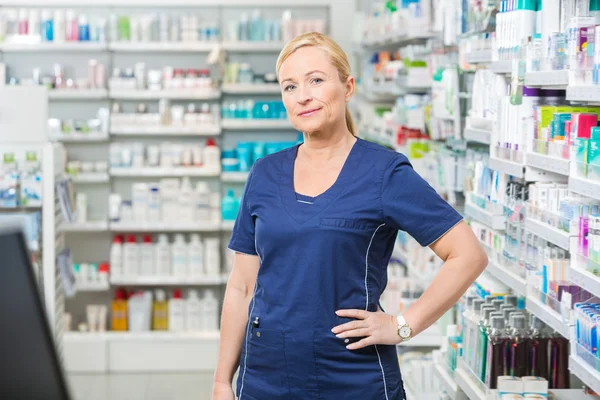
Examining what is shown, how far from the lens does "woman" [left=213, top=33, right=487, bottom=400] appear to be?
2.23 meters

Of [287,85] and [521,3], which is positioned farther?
[521,3]

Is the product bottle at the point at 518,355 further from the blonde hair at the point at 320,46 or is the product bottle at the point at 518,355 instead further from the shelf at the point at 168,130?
the shelf at the point at 168,130

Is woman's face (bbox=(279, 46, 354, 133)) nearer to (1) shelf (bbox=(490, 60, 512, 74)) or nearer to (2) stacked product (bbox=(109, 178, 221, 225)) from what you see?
(1) shelf (bbox=(490, 60, 512, 74))

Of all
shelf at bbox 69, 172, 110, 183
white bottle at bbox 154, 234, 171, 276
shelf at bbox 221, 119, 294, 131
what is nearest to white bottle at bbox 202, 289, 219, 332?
white bottle at bbox 154, 234, 171, 276

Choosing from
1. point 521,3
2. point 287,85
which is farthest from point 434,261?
point 287,85

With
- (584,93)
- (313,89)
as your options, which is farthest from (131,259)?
(313,89)

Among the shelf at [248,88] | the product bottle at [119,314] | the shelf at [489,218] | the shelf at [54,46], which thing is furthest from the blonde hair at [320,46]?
the product bottle at [119,314]

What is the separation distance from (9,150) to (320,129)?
3776 mm

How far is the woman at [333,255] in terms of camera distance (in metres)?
2.23

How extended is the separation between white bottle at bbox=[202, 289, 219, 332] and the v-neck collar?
18.2 feet

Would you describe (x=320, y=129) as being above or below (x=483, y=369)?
above

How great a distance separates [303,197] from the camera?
2285 millimetres

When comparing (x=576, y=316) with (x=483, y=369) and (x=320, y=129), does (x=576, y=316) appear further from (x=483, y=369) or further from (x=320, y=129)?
(x=320, y=129)

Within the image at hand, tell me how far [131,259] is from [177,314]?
23.4 inches
